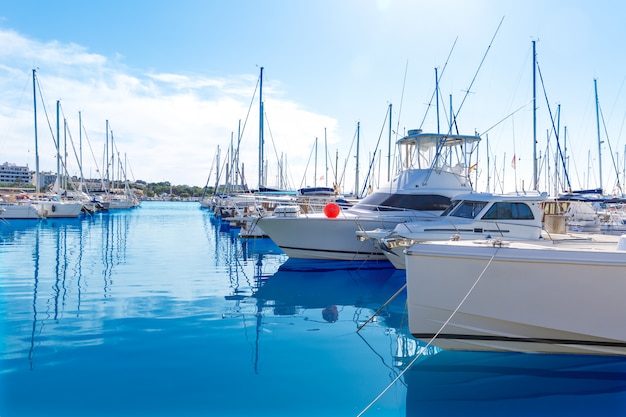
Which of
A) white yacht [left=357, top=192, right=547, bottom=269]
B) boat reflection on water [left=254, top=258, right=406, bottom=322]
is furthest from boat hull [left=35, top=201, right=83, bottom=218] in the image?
white yacht [left=357, top=192, right=547, bottom=269]

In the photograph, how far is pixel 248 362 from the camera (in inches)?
257

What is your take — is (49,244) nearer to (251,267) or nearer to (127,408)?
(251,267)

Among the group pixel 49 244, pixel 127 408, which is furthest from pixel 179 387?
pixel 49 244

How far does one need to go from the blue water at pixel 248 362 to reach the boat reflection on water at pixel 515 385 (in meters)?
0.02

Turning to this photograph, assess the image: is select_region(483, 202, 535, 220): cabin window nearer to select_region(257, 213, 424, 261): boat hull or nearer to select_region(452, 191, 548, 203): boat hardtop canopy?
select_region(452, 191, 548, 203): boat hardtop canopy

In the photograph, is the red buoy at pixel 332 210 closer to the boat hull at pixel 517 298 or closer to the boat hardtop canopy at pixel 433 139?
the boat hardtop canopy at pixel 433 139

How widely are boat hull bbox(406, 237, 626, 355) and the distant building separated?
170m

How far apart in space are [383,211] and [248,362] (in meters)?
10.5

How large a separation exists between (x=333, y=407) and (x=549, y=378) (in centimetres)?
313

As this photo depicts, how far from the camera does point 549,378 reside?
608cm

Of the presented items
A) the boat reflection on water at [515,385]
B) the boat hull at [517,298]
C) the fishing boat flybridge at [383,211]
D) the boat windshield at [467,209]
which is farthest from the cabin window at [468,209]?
the boat reflection on water at [515,385]

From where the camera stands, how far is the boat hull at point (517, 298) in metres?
6.09

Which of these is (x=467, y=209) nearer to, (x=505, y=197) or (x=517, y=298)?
(x=505, y=197)

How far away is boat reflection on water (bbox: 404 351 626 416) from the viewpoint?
5.29 metres
